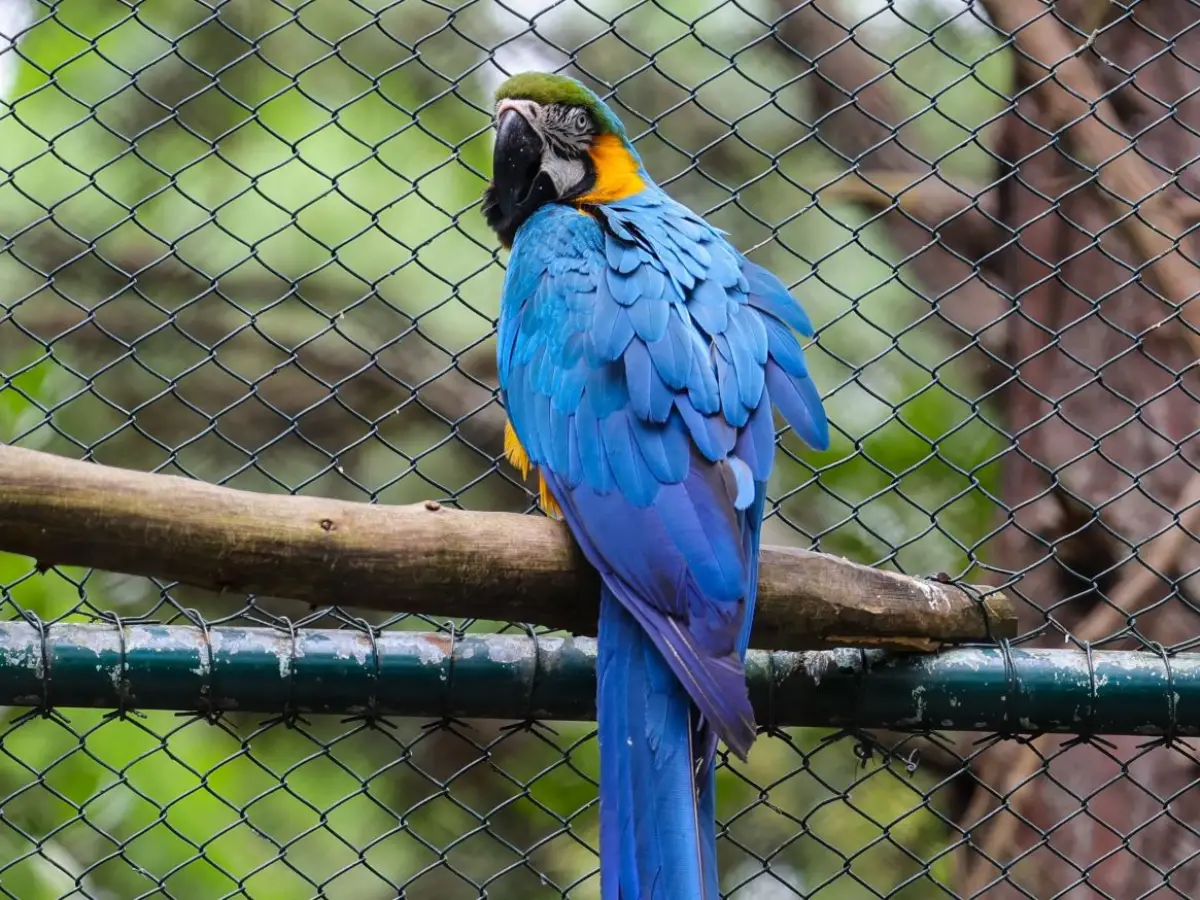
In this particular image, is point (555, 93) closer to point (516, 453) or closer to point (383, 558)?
point (516, 453)

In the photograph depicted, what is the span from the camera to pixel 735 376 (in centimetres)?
179

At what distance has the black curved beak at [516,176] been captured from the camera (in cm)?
225

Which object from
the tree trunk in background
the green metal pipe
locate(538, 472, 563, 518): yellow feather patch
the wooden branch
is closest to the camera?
the wooden branch

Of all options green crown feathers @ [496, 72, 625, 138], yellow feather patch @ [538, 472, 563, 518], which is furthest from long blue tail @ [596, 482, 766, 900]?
green crown feathers @ [496, 72, 625, 138]

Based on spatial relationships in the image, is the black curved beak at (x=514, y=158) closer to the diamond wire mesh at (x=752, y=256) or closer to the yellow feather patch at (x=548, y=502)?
the diamond wire mesh at (x=752, y=256)

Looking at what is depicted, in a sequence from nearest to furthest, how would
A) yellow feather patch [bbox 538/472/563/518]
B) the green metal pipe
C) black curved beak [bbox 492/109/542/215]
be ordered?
the green metal pipe → yellow feather patch [bbox 538/472/563/518] → black curved beak [bbox 492/109/542/215]

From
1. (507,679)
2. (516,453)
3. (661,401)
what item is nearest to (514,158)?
(516,453)

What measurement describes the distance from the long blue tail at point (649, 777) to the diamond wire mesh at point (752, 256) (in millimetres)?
1149

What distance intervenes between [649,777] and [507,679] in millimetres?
289

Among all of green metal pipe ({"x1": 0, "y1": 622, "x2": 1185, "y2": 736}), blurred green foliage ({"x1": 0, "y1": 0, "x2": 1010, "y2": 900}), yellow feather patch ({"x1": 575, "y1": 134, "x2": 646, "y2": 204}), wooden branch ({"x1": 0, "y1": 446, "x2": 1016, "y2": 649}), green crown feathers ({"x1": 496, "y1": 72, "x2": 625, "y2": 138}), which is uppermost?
green crown feathers ({"x1": 496, "y1": 72, "x2": 625, "y2": 138})

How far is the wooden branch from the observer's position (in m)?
1.35

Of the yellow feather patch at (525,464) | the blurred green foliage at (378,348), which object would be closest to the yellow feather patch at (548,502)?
the yellow feather patch at (525,464)

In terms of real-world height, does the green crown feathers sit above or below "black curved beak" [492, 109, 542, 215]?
above

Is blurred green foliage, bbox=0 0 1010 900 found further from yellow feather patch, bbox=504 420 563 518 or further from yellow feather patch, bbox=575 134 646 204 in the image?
yellow feather patch, bbox=504 420 563 518
